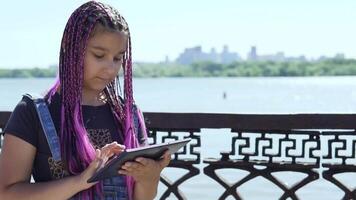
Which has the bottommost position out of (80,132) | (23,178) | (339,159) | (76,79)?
(339,159)

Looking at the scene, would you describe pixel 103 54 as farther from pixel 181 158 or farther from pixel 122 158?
pixel 181 158

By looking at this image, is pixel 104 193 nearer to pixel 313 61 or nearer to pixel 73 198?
pixel 73 198

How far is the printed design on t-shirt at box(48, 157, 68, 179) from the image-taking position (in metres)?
1.87

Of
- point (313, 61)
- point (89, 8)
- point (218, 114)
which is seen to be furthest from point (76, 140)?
point (313, 61)

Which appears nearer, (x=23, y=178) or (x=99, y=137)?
(x=23, y=178)

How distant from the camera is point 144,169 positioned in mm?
1864

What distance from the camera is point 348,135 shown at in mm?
3514

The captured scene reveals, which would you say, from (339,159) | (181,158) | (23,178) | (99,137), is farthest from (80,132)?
(339,159)

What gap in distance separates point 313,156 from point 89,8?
6.05ft

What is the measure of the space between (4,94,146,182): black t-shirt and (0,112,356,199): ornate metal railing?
1.49 meters

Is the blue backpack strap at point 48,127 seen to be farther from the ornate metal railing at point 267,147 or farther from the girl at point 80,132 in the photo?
the ornate metal railing at point 267,147

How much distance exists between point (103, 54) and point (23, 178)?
0.35 m

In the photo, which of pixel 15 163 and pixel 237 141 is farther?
pixel 237 141

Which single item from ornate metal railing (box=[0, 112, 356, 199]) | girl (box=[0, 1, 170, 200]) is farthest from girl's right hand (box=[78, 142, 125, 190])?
ornate metal railing (box=[0, 112, 356, 199])
